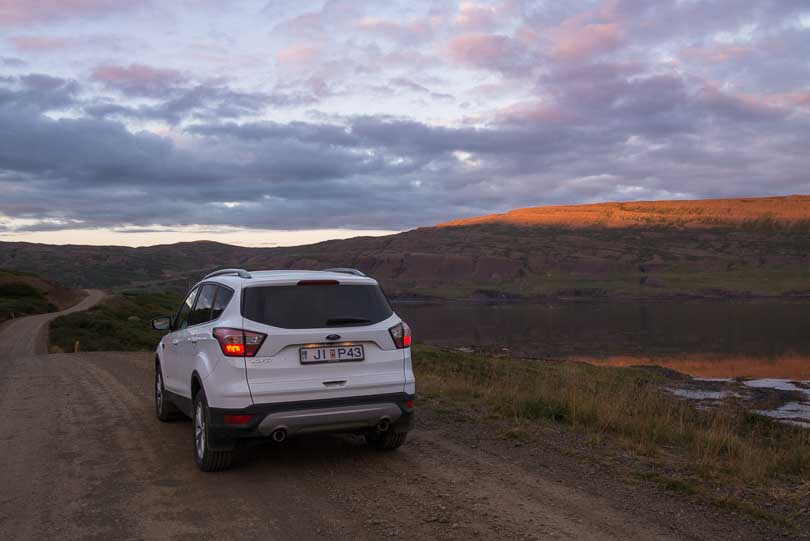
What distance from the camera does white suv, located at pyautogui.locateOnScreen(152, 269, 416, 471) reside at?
553 centimetres

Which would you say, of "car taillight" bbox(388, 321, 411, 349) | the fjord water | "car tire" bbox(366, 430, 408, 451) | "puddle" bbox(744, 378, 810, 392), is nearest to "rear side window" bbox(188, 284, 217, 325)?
"car taillight" bbox(388, 321, 411, 349)

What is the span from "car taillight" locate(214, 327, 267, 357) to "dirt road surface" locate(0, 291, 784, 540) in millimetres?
1174

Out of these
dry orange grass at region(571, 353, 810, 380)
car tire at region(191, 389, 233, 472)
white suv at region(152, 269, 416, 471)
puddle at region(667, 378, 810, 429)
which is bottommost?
dry orange grass at region(571, 353, 810, 380)

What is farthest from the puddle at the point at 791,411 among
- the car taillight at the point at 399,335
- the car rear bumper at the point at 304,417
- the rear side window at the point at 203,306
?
the rear side window at the point at 203,306

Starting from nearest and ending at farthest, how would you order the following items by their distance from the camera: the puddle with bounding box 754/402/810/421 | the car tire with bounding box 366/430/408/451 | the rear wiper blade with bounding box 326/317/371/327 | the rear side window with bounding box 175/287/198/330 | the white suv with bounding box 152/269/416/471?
the white suv with bounding box 152/269/416/471 < the rear wiper blade with bounding box 326/317/371/327 < the car tire with bounding box 366/430/408/451 < the rear side window with bounding box 175/287/198/330 < the puddle with bounding box 754/402/810/421

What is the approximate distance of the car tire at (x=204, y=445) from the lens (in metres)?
5.82

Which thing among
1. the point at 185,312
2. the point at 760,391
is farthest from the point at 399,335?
the point at 760,391

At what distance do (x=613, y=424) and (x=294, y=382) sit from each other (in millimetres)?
4451

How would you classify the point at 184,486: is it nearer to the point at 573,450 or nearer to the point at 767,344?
the point at 573,450

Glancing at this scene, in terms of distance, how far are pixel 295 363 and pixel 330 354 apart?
0.32 meters

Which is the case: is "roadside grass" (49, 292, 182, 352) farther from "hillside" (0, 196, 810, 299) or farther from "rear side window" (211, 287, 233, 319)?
"hillside" (0, 196, 810, 299)

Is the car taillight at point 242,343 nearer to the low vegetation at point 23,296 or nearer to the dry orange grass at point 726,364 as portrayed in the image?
the dry orange grass at point 726,364

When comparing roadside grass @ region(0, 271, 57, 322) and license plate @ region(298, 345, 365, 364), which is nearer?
license plate @ region(298, 345, 365, 364)

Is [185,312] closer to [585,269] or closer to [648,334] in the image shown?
[648,334]
